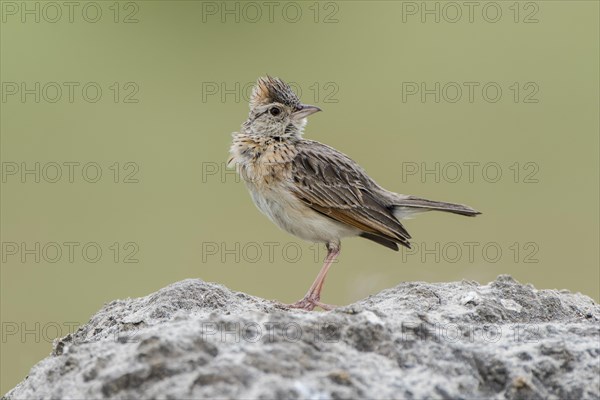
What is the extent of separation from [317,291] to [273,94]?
5.20ft

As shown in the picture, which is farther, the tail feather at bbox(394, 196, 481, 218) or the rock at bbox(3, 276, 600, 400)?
the tail feather at bbox(394, 196, 481, 218)

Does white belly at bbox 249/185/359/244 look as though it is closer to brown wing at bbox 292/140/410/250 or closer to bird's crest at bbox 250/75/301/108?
brown wing at bbox 292/140/410/250

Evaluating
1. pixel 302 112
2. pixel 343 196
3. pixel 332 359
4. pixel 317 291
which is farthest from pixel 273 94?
pixel 332 359

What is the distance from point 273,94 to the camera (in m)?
7.91

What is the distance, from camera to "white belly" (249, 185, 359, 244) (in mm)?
7527

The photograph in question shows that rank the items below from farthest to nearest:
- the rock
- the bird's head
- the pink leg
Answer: the bird's head → the pink leg → the rock

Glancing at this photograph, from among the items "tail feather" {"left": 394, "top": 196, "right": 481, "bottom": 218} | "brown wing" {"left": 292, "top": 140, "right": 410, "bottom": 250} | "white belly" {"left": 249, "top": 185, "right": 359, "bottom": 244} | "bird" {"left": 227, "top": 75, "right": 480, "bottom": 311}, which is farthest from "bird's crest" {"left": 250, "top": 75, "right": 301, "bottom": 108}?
"tail feather" {"left": 394, "top": 196, "right": 481, "bottom": 218}


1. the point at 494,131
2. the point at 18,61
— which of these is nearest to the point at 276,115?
the point at 494,131

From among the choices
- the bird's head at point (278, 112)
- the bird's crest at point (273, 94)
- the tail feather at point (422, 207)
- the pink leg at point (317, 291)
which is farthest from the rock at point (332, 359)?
the bird's crest at point (273, 94)

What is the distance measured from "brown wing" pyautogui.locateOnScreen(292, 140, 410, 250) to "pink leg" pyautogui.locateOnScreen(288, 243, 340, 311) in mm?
241

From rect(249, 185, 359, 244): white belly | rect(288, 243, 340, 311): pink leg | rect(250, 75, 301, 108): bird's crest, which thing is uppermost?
rect(250, 75, 301, 108): bird's crest

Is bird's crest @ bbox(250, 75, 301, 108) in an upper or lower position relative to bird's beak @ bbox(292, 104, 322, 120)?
upper

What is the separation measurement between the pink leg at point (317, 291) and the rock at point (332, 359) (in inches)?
74.6

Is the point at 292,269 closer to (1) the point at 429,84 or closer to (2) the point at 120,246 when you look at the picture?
(2) the point at 120,246
